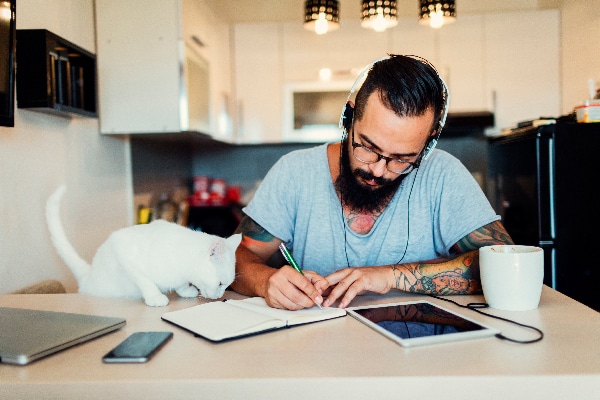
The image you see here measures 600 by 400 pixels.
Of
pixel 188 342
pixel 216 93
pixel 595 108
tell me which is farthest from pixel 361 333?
pixel 216 93

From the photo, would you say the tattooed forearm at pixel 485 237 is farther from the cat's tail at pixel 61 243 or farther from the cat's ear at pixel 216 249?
the cat's tail at pixel 61 243

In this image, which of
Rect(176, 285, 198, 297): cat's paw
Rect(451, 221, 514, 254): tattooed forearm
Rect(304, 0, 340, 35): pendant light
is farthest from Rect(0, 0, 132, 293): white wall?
Rect(451, 221, 514, 254): tattooed forearm

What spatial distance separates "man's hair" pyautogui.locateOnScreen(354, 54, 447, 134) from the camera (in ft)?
3.82

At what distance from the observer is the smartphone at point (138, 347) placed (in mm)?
684

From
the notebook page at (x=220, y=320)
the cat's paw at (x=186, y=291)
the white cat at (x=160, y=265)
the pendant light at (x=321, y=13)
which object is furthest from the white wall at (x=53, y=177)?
the pendant light at (x=321, y=13)

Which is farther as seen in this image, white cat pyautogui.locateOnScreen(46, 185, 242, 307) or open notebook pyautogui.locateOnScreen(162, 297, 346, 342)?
white cat pyautogui.locateOnScreen(46, 185, 242, 307)

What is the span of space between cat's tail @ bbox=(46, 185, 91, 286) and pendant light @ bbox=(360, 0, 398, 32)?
4.47 feet

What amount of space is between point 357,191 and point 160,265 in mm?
550

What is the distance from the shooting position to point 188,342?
768 mm

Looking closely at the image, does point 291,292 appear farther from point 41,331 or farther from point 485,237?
point 485,237

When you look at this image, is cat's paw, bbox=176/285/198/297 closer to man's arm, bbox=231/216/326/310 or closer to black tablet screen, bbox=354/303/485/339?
man's arm, bbox=231/216/326/310

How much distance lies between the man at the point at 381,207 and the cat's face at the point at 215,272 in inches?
2.5

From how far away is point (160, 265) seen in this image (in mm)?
1085

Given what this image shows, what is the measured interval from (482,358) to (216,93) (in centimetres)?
→ 242
